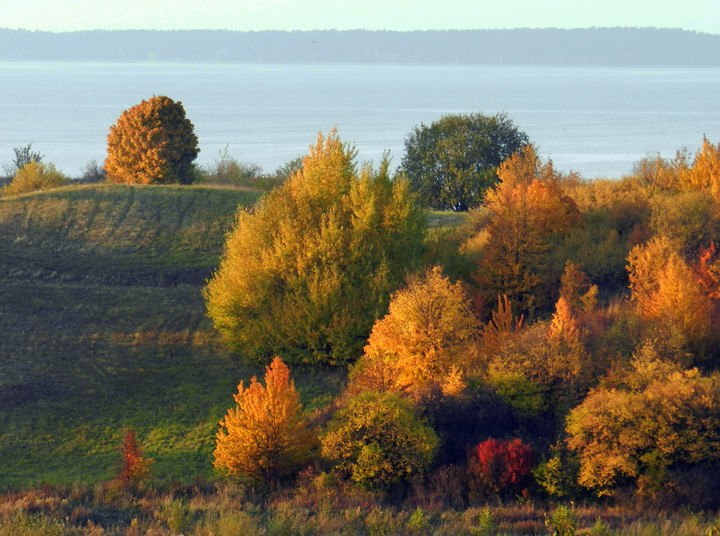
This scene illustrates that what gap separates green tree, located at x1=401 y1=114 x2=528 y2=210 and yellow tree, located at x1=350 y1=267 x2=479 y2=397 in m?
36.6

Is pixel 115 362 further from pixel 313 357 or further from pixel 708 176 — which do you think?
pixel 708 176

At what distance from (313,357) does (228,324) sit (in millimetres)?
4310

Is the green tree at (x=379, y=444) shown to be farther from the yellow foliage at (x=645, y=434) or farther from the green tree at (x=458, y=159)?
the green tree at (x=458, y=159)

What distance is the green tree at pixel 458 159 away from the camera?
239ft

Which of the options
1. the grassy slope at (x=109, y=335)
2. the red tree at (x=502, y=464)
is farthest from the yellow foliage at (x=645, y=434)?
the grassy slope at (x=109, y=335)

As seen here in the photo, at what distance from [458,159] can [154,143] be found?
24.7 meters

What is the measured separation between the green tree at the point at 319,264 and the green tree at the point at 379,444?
1065 cm

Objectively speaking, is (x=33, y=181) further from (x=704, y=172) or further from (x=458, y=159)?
(x=704, y=172)

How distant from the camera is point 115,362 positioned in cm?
4006

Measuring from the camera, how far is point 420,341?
36094 millimetres

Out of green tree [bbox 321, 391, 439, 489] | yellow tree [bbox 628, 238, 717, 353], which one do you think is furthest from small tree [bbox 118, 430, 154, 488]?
yellow tree [bbox 628, 238, 717, 353]

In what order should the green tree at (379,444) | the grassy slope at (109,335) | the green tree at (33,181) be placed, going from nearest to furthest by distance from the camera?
the green tree at (379,444) → the grassy slope at (109,335) → the green tree at (33,181)

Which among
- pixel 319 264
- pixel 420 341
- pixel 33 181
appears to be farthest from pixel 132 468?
pixel 33 181

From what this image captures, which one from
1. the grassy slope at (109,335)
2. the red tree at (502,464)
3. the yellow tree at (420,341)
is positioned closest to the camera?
the red tree at (502,464)
